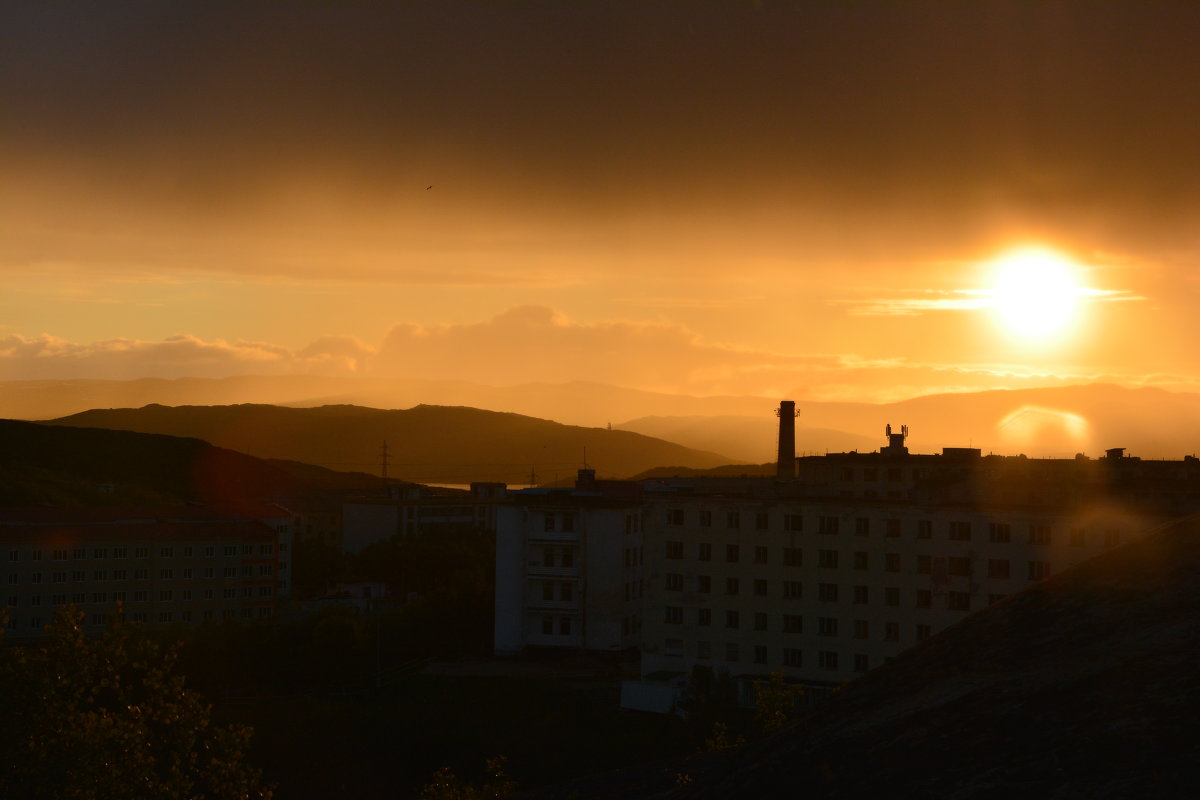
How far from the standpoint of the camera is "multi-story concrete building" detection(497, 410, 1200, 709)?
49125 mm

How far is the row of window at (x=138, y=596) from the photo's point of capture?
254 feet

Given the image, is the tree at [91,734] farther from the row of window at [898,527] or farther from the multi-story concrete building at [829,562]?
the row of window at [898,527]

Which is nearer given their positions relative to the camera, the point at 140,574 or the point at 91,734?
the point at 91,734

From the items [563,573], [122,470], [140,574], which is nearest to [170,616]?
[140,574]

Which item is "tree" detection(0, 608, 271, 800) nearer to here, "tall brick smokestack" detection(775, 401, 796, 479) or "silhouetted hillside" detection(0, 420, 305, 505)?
"tall brick smokestack" detection(775, 401, 796, 479)

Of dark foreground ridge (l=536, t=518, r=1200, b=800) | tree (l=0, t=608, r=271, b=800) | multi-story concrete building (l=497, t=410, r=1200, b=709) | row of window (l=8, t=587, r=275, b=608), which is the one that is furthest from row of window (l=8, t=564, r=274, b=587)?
dark foreground ridge (l=536, t=518, r=1200, b=800)

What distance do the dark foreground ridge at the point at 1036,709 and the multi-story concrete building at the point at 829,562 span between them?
4160cm

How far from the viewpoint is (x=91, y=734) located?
14.8m

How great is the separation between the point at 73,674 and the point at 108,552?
69480mm

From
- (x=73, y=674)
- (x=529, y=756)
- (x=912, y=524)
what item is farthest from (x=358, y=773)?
(x=73, y=674)

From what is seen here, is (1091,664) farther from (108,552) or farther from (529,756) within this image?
(108,552)

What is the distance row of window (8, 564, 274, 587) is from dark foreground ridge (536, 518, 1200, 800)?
79.8m

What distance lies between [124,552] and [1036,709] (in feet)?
273

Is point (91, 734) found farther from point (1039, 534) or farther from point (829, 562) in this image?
point (829, 562)
